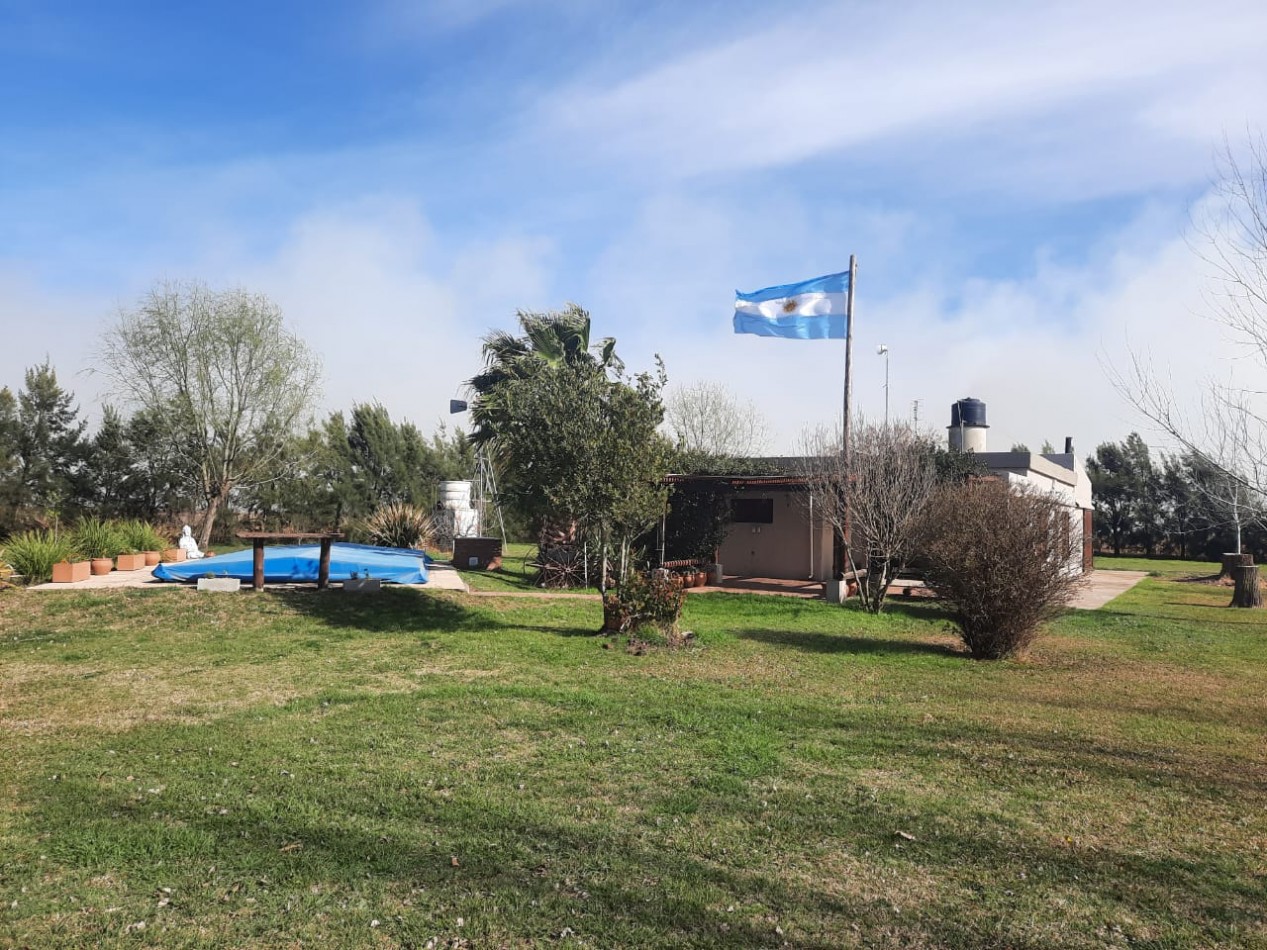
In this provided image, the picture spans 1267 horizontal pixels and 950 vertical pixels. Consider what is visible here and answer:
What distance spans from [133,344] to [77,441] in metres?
3.64

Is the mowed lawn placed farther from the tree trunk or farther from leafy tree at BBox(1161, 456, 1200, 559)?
leafy tree at BBox(1161, 456, 1200, 559)

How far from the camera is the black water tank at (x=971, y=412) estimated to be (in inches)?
974

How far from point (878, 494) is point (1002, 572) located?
4436 millimetres

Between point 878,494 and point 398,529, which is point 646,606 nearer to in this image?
point 878,494

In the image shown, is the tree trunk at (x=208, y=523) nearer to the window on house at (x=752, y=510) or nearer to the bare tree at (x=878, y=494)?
the window on house at (x=752, y=510)

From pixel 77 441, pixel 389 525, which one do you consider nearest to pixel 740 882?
pixel 389 525

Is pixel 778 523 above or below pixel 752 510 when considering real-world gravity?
below

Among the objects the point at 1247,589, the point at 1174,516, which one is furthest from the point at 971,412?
the point at 1174,516

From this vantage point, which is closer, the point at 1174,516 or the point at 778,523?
the point at 778,523

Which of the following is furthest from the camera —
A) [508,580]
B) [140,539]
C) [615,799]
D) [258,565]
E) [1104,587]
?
[1104,587]

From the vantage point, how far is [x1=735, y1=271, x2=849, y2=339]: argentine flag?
56.1 feet

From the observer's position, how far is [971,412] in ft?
81.3

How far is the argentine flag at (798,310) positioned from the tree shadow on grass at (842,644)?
7218 mm

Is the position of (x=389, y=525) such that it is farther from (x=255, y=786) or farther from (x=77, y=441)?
(x=255, y=786)
